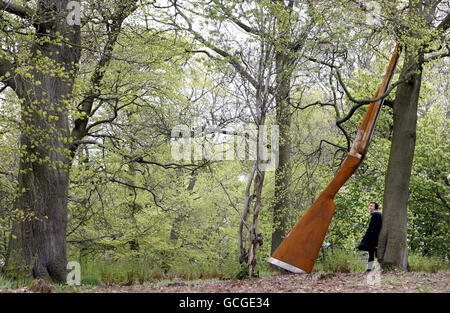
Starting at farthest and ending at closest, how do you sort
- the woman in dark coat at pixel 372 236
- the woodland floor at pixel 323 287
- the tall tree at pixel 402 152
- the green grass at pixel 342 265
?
the green grass at pixel 342 265 < the woman in dark coat at pixel 372 236 < the tall tree at pixel 402 152 < the woodland floor at pixel 323 287

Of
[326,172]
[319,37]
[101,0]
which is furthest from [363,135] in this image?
[101,0]

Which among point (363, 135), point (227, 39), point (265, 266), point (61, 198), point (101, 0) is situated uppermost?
point (101, 0)

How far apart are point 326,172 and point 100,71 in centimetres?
737

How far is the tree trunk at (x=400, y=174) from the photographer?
29.2ft

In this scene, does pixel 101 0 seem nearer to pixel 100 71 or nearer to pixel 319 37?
pixel 100 71

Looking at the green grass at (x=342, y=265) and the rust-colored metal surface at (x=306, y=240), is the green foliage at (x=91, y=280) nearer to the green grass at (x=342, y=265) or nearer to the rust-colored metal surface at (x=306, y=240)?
the rust-colored metal surface at (x=306, y=240)

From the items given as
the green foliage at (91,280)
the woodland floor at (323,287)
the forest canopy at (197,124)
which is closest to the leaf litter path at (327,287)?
the woodland floor at (323,287)

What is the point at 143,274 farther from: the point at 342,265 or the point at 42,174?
the point at 342,265

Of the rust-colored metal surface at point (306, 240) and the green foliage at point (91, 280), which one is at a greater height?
the rust-colored metal surface at point (306, 240)

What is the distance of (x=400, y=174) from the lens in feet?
30.2

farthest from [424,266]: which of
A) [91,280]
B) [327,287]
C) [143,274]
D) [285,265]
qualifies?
[91,280]

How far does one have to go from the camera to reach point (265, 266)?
45.5ft
